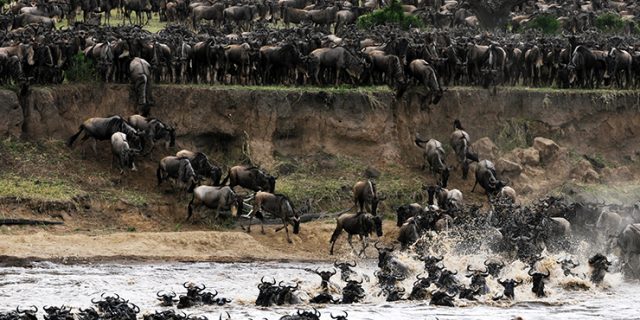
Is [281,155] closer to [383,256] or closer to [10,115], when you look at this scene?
[10,115]

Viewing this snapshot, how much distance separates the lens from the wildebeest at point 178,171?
124 ft

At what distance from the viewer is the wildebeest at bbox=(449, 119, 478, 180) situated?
4131cm

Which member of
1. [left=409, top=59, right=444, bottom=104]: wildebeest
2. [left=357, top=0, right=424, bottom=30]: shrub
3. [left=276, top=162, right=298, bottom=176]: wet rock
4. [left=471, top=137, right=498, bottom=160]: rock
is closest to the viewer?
[left=276, top=162, right=298, bottom=176]: wet rock

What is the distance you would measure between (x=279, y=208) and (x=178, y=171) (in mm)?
2628

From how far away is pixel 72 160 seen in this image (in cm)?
3869

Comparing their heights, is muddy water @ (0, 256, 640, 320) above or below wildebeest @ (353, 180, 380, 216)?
below

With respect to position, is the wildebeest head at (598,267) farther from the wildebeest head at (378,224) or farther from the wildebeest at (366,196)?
the wildebeest at (366,196)

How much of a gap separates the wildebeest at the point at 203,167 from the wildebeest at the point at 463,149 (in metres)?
6.15

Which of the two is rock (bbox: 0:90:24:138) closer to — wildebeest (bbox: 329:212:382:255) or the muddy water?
the muddy water

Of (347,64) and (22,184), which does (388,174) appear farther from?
(22,184)

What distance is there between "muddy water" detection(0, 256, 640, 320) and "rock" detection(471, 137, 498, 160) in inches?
307

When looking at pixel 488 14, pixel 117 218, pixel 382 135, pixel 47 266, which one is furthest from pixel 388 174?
pixel 488 14

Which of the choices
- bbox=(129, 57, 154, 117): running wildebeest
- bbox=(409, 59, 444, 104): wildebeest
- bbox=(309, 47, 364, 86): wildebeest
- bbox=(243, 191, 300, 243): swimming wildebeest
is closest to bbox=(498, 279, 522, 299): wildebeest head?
bbox=(243, 191, 300, 243): swimming wildebeest

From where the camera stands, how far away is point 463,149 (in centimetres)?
4138
